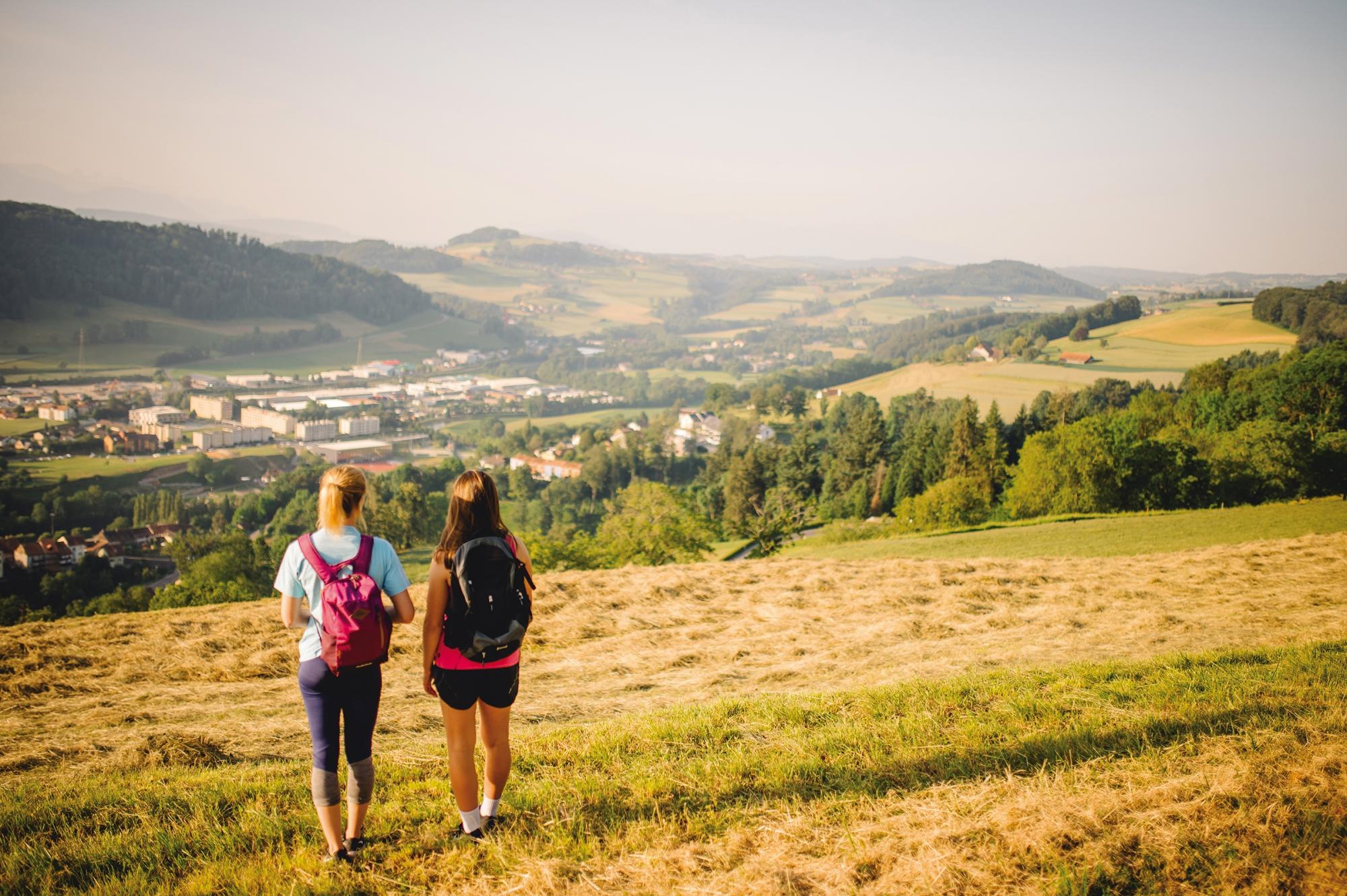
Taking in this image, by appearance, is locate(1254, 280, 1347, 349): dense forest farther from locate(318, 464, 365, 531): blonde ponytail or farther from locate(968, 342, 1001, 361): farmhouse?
locate(318, 464, 365, 531): blonde ponytail

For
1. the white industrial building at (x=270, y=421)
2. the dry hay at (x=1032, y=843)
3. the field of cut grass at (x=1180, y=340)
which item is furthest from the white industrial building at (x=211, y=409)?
the field of cut grass at (x=1180, y=340)

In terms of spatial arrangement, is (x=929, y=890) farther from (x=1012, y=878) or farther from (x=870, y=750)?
(x=870, y=750)

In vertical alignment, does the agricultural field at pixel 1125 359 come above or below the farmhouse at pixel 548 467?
above

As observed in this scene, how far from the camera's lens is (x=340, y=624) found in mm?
3484

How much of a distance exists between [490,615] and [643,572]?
11.6 metres

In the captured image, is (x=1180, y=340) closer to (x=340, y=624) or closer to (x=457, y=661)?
→ (x=457, y=661)

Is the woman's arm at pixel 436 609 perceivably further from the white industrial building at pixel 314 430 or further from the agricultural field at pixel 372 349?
the agricultural field at pixel 372 349

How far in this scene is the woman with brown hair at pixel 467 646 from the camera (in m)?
3.61

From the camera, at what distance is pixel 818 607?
Answer: 1202 cm

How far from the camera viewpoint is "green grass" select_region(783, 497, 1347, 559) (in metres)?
20.1

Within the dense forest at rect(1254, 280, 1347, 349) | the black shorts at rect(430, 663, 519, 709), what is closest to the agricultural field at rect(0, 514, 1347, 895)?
the black shorts at rect(430, 663, 519, 709)

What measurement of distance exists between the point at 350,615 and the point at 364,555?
34cm

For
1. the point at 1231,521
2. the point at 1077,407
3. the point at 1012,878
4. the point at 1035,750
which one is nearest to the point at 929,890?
the point at 1012,878

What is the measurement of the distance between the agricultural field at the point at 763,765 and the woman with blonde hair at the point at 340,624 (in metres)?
0.53
